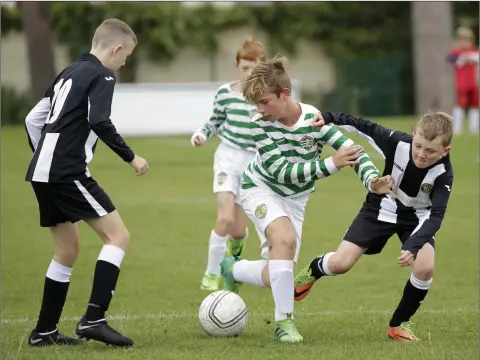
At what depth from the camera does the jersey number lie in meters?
5.85

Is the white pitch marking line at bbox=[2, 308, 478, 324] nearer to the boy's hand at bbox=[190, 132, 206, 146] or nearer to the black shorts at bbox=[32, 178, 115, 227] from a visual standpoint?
the black shorts at bbox=[32, 178, 115, 227]

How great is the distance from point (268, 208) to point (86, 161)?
3.78 ft

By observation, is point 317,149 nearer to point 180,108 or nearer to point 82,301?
point 82,301

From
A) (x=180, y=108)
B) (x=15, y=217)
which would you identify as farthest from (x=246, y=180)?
(x=180, y=108)

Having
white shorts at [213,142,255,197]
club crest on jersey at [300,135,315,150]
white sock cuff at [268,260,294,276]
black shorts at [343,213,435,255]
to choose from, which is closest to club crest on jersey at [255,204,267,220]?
white sock cuff at [268,260,294,276]

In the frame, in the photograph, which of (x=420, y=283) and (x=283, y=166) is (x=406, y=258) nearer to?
(x=420, y=283)

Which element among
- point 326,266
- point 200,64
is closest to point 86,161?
Result: point 326,266

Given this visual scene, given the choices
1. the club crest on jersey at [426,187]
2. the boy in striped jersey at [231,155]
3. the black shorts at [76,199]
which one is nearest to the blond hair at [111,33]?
the black shorts at [76,199]

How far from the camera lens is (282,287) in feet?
20.0

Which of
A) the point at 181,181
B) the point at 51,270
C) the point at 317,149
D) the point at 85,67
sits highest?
the point at 85,67

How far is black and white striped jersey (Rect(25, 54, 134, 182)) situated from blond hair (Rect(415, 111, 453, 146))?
1.66 metres

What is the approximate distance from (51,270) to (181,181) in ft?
33.6

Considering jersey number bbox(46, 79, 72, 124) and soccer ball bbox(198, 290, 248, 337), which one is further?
soccer ball bbox(198, 290, 248, 337)

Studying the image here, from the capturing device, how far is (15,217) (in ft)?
42.0
